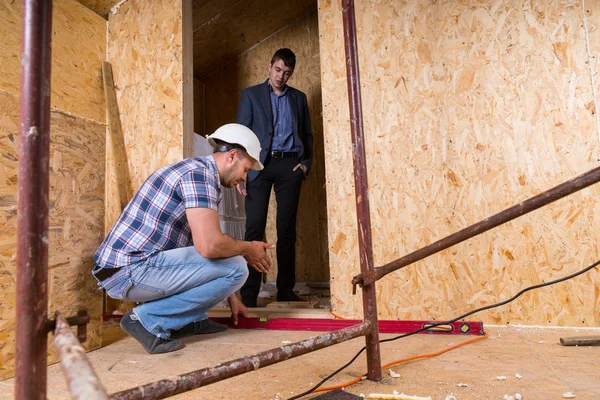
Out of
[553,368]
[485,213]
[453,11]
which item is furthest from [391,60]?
[553,368]

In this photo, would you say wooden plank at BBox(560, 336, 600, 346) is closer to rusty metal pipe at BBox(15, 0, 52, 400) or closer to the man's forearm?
the man's forearm

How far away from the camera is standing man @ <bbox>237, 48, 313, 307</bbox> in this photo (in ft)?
9.30

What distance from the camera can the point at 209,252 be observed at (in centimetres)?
177

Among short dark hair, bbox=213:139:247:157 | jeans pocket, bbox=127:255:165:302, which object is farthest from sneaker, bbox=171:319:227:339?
short dark hair, bbox=213:139:247:157

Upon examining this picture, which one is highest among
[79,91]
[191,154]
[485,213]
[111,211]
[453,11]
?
[453,11]

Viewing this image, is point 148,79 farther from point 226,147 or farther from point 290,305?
point 290,305

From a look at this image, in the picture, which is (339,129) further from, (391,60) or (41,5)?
(41,5)

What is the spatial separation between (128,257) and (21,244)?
1.27 meters

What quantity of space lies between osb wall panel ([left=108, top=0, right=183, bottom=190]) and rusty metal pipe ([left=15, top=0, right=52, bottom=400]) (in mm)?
2083

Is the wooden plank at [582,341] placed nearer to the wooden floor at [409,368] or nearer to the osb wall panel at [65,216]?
the wooden floor at [409,368]

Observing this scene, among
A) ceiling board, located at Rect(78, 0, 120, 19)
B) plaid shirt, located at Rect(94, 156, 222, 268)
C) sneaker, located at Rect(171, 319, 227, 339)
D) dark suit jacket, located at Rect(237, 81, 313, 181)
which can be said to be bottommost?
sneaker, located at Rect(171, 319, 227, 339)

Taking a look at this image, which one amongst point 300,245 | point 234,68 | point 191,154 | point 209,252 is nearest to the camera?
point 209,252

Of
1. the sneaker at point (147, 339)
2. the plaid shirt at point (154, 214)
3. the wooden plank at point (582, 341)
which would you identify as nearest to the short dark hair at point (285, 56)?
the plaid shirt at point (154, 214)

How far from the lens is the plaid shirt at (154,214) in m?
1.82
